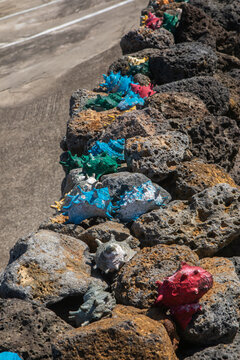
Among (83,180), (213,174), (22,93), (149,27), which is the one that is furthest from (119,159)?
(22,93)

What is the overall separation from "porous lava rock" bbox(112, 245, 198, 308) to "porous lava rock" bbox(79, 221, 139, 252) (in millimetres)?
289

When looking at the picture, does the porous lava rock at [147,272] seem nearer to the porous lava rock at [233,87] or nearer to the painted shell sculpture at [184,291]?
the painted shell sculpture at [184,291]

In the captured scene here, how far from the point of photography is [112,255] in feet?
9.10

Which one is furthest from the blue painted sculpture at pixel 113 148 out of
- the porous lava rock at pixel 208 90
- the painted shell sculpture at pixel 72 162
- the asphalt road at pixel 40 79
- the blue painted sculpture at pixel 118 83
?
the asphalt road at pixel 40 79

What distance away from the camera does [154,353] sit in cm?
213

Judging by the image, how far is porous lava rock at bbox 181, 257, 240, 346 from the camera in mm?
2301

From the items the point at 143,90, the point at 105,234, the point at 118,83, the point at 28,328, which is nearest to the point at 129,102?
the point at 143,90

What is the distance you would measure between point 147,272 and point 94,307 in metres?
0.33

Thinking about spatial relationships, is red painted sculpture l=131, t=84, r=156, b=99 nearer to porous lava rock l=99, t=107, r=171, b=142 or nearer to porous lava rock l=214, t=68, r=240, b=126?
porous lava rock l=99, t=107, r=171, b=142

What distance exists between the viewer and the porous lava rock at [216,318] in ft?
7.55

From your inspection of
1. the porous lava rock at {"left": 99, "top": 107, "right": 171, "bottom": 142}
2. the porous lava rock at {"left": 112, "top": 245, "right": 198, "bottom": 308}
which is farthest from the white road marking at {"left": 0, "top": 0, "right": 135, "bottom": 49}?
the porous lava rock at {"left": 112, "top": 245, "right": 198, "bottom": 308}

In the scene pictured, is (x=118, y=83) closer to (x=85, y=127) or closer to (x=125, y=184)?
(x=85, y=127)

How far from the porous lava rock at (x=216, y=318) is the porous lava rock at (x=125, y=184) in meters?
0.96

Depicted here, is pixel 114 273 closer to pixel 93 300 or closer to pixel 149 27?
pixel 93 300
